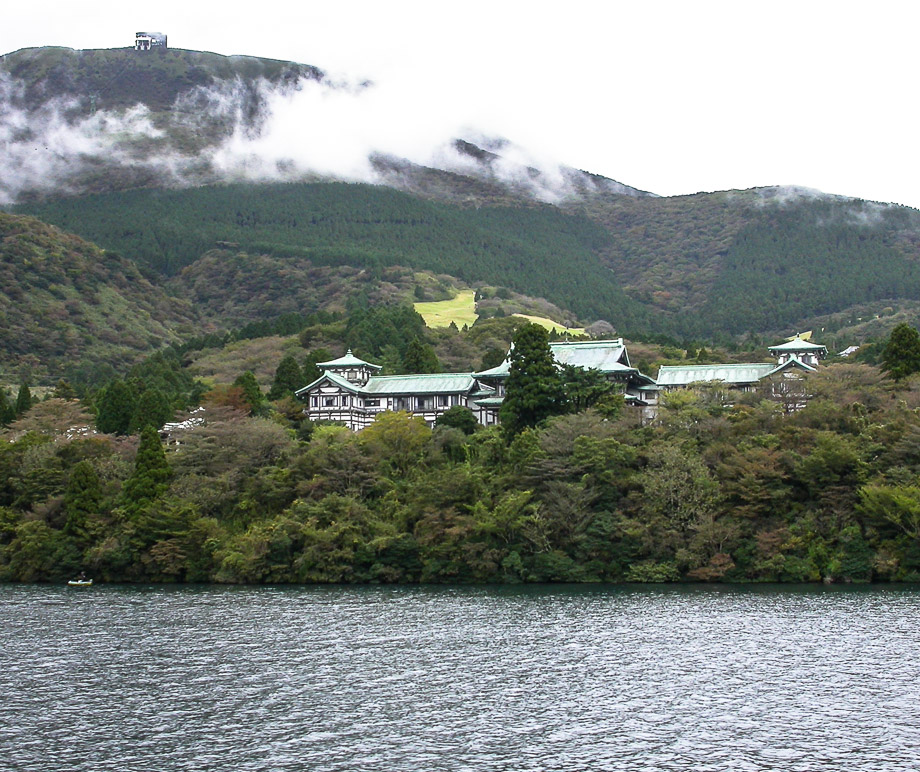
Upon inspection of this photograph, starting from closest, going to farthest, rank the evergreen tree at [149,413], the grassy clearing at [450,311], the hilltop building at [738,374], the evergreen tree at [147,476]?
1. the evergreen tree at [147,476]
2. the hilltop building at [738,374]
3. the evergreen tree at [149,413]
4. the grassy clearing at [450,311]

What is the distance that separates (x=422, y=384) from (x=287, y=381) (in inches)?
472

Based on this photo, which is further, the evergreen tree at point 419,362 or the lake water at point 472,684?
the evergreen tree at point 419,362

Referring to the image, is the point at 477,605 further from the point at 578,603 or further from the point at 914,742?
the point at 914,742

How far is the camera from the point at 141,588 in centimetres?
5703

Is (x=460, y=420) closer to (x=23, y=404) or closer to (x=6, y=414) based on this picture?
(x=6, y=414)

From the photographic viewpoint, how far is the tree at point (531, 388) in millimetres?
66125

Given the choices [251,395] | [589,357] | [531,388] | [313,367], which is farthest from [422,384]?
[531,388]

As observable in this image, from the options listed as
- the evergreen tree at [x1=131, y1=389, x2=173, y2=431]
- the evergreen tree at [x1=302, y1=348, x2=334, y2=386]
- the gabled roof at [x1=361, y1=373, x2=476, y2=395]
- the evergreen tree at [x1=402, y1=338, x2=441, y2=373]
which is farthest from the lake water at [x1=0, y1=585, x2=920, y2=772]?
the evergreen tree at [x1=402, y1=338, x2=441, y2=373]

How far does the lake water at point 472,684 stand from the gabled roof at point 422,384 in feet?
97.2

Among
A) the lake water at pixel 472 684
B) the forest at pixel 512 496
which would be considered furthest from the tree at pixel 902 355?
the lake water at pixel 472 684

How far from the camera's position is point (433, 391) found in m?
77.7

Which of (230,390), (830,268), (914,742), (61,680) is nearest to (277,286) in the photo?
(830,268)

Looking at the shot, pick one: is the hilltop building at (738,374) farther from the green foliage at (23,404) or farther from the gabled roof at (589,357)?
the green foliage at (23,404)

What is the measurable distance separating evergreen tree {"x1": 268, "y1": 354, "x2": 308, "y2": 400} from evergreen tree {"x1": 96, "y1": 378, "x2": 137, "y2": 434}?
37.5 ft
